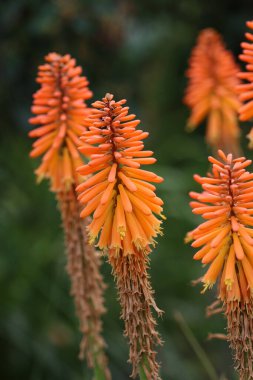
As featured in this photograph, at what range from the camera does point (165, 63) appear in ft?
38.9

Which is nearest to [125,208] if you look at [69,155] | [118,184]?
[118,184]

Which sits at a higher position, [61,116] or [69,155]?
[61,116]

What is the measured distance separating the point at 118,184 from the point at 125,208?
0.64ft

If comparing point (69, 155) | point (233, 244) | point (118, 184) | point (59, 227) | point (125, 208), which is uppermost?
point (59, 227)

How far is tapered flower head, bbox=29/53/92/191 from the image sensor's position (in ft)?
13.5

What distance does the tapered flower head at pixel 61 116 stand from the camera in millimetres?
4125

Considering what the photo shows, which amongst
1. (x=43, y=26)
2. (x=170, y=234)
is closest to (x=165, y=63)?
(x=170, y=234)

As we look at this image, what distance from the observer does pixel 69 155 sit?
422 centimetres

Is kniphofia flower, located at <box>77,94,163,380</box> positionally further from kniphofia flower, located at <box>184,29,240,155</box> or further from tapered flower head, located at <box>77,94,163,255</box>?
kniphofia flower, located at <box>184,29,240,155</box>

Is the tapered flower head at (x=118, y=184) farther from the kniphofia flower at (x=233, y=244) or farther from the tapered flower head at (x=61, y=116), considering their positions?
the tapered flower head at (x=61, y=116)

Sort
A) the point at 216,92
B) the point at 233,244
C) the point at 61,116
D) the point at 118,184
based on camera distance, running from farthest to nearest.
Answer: the point at 216,92 < the point at 61,116 < the point at 118,184 < the point at 233,244

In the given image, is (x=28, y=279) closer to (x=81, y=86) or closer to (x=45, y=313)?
(x=45, y=313)

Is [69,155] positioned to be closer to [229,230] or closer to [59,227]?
[229,230]

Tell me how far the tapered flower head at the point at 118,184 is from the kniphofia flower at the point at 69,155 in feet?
2.63
